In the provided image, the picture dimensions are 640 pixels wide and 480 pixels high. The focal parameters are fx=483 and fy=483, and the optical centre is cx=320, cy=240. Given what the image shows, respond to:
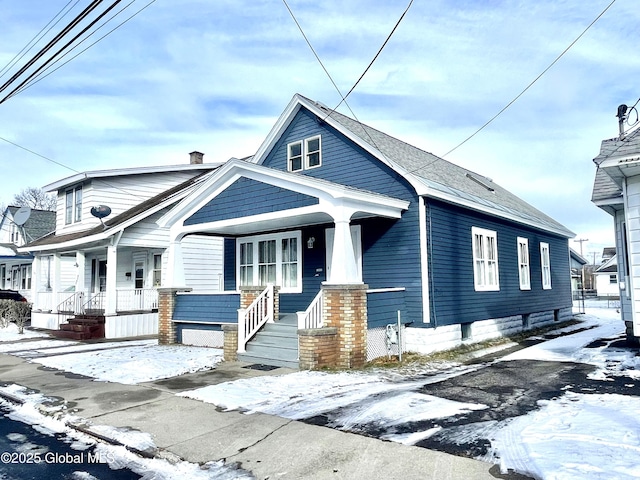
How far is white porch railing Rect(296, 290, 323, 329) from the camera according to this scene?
9797 millimetres

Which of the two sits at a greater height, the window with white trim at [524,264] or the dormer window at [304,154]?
the dormer window at [304,154]

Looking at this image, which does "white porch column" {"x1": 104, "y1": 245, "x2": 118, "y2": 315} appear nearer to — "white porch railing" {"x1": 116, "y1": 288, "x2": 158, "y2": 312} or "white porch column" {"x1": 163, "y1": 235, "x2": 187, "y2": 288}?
"white porch railing" {"x1": 116, "y1": 288, "x2": 158, "y2": 312}

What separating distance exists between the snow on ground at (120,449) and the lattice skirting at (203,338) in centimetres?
610

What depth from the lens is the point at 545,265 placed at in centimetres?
1914

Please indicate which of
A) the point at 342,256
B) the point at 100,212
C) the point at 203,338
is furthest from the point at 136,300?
the point at 342,256

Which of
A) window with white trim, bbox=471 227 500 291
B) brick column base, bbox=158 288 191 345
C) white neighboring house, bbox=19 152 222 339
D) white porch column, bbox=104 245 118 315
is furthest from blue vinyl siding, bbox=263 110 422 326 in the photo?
white porch column, bbox=104 245 118 315

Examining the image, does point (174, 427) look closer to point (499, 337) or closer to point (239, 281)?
point (239, 281)

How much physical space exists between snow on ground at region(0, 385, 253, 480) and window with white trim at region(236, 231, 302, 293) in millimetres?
7683

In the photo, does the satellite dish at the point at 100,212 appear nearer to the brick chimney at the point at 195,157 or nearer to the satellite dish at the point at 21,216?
the brick chimney at the point at 195,157

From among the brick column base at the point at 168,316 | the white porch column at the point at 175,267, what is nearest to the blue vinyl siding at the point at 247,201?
the white porch column at the point at 175,267

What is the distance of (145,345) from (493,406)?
35.9 feet

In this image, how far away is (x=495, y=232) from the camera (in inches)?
601

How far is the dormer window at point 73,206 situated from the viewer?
2014cm

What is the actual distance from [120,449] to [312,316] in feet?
16.9
